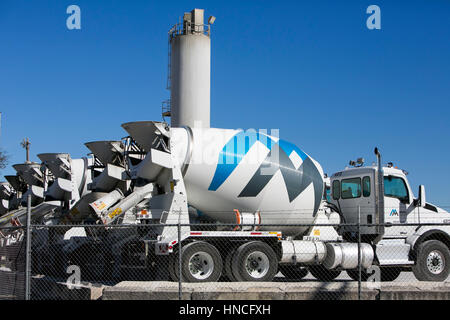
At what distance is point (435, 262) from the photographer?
1484 centimetres

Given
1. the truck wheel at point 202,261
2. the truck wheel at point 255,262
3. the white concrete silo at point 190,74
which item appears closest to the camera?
the truck wheel at point 202,261

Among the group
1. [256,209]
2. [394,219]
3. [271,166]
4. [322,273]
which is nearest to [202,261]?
[256,209]

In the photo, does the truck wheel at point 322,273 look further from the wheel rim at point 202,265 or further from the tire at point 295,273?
the wheel rim at point 202,265

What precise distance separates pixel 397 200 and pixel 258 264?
4853 millimetres

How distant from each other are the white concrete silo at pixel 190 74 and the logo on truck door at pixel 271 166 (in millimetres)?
19996

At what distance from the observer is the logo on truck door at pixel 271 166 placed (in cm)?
A: 1373

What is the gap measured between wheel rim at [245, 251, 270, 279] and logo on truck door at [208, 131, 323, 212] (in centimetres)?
156

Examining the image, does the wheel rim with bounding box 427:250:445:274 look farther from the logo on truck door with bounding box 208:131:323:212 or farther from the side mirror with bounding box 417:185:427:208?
the logo on truck door with bounding box 208:131:323:212

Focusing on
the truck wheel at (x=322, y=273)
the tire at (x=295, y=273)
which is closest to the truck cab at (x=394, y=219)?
the truck wheel at (x=322, y=273)

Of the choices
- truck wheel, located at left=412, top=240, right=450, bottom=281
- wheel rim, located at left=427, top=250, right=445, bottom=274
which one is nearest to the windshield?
truck wheel, located at left=412, top=240, right=450, bottom=281

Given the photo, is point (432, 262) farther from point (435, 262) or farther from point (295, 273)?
point (295, 273)
